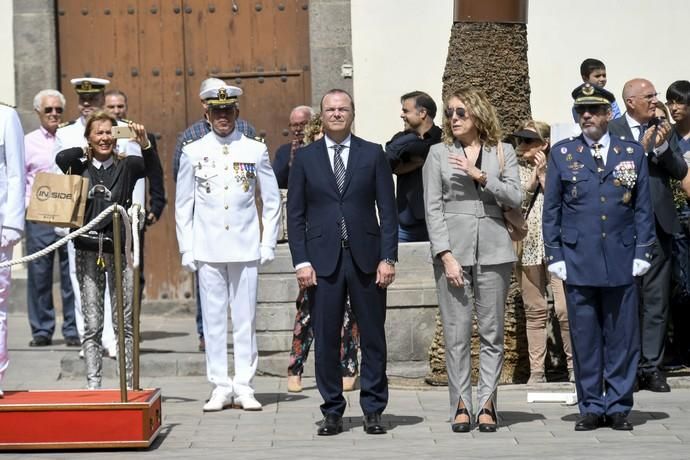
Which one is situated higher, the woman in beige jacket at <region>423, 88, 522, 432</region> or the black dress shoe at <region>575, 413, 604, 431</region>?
the woman in beige jacket at <region>423, 88, 522, 432</region>

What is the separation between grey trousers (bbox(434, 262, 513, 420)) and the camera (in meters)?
9.16

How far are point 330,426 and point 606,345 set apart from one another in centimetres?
162

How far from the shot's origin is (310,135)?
1136 cm

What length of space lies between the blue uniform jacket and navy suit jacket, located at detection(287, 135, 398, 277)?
3.04 ft

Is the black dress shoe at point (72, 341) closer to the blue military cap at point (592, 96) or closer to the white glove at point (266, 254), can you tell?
the white glove at point (266, 254)

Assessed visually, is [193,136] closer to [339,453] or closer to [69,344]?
[69,344]

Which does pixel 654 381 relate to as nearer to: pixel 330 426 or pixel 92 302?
pixel 330 426

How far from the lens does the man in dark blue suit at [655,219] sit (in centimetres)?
1046

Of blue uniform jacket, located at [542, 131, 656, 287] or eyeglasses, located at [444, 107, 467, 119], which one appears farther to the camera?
eyeglasses, located at [444, 107, 467, 119]

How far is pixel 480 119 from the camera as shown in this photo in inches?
362

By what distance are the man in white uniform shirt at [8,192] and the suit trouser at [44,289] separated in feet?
12.4

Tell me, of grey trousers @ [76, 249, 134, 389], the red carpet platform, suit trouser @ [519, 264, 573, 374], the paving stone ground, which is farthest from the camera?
suit trouser @ [519, 264, 573, 374]

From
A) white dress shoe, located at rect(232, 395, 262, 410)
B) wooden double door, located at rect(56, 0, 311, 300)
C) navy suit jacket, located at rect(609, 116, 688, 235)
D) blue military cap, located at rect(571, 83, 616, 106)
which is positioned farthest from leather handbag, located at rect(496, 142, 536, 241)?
wooden double door, located at rect(56, 0, 311, 300)

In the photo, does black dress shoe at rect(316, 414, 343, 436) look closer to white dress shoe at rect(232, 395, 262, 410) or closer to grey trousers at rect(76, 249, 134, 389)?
white dress shoe at rect(232, 395, 262, 410)
